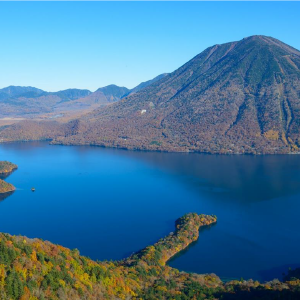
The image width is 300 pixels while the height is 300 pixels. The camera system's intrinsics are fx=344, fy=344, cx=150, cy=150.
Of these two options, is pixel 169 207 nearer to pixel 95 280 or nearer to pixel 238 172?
pixel 238 172

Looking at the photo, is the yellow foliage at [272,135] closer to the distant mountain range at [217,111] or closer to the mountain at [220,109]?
the mountain at [220,109]

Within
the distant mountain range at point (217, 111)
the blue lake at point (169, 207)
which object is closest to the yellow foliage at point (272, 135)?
the distant mountain range at point (217, 111)

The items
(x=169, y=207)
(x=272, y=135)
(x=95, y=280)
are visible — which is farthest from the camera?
(x=272, y=135)

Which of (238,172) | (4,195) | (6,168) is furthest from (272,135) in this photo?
(4,195)

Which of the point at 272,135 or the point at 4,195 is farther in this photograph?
the point at 272,135

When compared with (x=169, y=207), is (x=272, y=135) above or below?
above

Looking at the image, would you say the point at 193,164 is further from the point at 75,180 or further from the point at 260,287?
the point at 260,287
